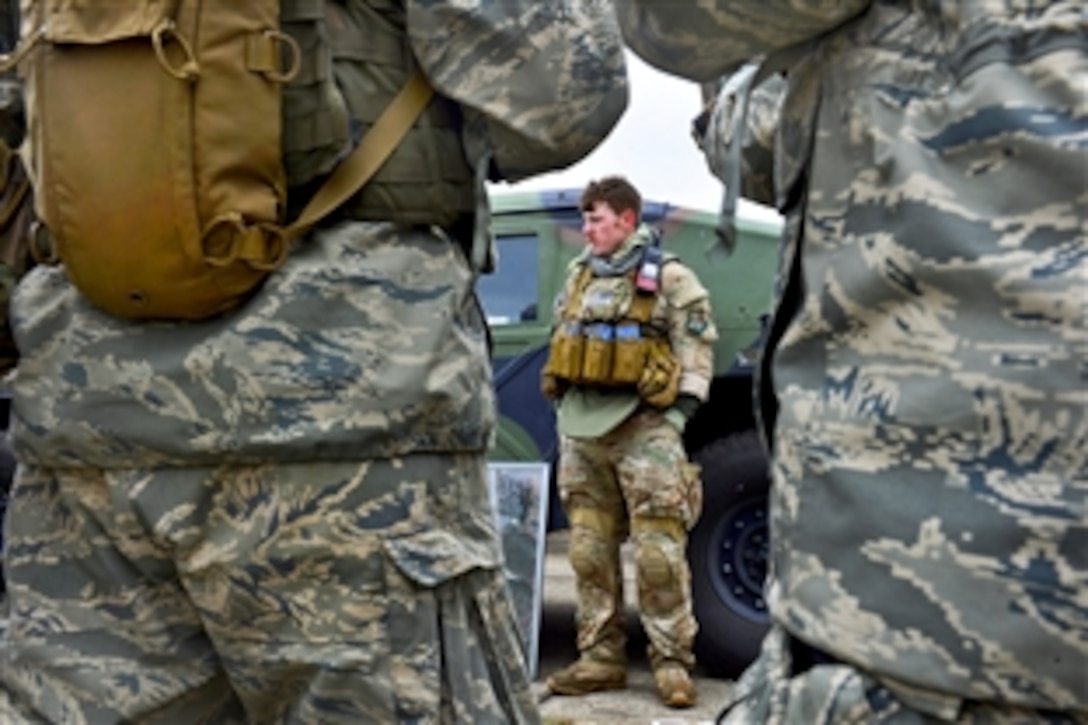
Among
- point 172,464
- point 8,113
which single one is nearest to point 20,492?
point 172,464

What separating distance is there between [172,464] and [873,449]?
111 centimetres

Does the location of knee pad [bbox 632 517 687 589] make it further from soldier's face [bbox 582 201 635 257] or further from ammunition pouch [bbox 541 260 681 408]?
soldier's face [bbox 582 201 635 257]

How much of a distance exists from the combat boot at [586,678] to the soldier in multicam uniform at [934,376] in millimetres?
3453

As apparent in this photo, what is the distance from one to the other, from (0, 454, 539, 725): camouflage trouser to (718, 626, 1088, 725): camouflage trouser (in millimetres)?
683

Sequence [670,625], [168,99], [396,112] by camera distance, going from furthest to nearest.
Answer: [670,625], [396,112], [168,99]

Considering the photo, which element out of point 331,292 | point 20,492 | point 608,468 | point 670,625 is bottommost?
point 670,625

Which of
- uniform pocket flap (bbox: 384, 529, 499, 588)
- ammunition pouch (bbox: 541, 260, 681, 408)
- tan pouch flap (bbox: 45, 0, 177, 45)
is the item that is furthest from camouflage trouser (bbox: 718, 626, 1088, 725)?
ammunition pouch (bbox: 541, 260, 681, 408)

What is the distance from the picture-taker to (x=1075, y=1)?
4.26 ft

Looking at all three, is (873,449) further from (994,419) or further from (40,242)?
(40,242)

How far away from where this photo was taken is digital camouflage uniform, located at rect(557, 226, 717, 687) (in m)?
4.66

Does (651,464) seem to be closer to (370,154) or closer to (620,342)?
(620,342)

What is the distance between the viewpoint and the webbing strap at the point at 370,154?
207 cm

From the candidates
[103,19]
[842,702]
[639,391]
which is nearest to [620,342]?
[639,391]

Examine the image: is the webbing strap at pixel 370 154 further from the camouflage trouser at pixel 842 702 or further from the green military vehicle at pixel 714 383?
the green military vehicle at pixel 714 383
